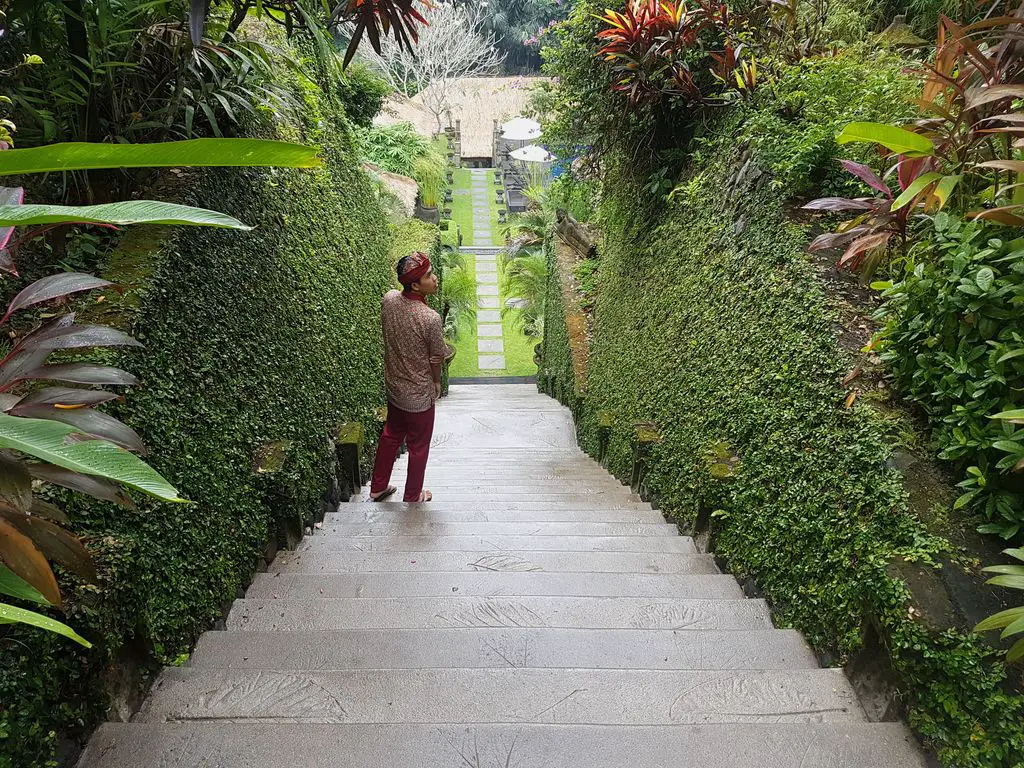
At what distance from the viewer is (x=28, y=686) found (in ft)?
4.34

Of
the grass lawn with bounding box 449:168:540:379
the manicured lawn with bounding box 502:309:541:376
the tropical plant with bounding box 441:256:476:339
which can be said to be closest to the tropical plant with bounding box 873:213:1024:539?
the tropical plant with bounding box 441:256:476:339

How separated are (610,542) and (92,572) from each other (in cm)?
230

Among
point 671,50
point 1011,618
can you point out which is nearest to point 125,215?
point 1011,618

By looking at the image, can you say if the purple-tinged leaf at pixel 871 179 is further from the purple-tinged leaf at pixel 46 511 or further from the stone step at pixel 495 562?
the purple-tinged leaf at pixel 46 511

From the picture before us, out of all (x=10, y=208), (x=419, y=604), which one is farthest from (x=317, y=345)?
(x=10, y=208)

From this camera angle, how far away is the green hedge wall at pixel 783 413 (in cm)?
163

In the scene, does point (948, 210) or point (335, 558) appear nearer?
point (948, 210)

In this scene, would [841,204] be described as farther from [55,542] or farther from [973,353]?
[55,542]

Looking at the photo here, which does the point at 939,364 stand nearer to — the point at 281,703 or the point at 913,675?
the point at 913,675

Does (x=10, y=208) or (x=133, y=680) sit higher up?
(x=10, y=208)

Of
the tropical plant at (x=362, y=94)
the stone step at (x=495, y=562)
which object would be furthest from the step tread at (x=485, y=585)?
the tropical plant at (x=362, y=94)

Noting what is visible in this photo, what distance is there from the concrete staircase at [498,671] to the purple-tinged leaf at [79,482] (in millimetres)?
677

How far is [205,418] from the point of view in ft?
7.96

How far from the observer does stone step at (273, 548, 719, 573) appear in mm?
2754
